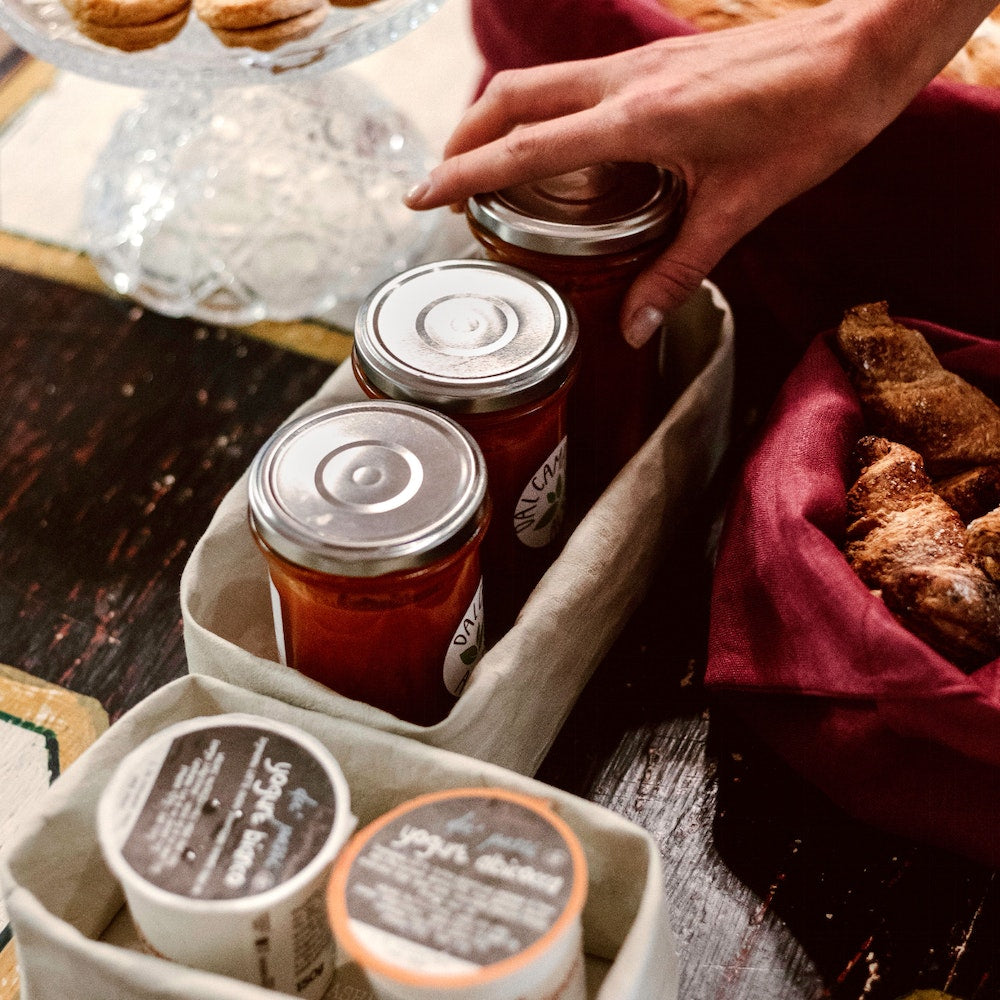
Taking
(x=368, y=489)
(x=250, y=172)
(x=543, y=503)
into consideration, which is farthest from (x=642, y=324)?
(x=250, y=172)

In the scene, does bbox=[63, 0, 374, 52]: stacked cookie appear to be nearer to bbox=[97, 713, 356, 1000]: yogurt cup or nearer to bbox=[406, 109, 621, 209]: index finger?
bbox=[406, 109, 621, 209]: index finger

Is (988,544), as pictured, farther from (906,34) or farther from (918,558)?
(906,34)

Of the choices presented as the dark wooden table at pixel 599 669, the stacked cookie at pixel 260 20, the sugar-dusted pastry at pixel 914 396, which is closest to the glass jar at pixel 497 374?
the dark wooden table at pixel 599 669

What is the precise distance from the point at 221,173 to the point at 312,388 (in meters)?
0.41

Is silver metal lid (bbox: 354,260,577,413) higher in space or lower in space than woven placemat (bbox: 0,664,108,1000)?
higher

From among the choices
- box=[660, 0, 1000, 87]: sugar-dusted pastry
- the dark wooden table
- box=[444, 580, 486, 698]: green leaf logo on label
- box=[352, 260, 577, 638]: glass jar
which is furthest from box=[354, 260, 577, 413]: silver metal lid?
box=[660, 0, 1000, 87]: sugar-dusted pastry

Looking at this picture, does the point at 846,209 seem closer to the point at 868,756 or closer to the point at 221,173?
the point at 868,756

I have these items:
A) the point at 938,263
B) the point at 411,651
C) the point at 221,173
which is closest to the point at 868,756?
the point at 411,651

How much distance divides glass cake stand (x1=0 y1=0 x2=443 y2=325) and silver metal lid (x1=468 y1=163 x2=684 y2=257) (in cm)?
25

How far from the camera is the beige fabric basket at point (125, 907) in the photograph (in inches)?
17.8

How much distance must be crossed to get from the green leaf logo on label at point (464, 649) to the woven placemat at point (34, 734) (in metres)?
0.24

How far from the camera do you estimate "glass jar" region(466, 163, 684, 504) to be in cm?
69

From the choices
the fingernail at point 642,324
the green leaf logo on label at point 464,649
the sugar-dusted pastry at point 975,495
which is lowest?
the sugar-dusted pastry at point 975,495

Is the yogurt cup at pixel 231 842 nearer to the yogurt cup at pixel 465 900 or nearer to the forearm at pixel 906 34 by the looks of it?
the yogurt cup at pixel 465 900
